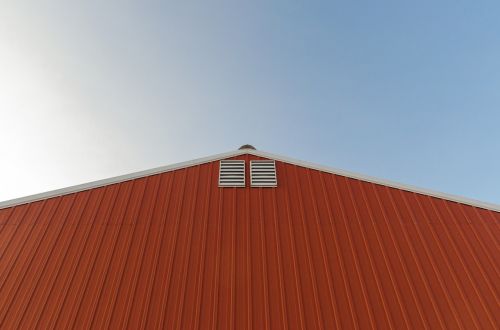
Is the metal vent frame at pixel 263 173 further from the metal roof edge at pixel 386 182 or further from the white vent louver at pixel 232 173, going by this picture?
the metal roof edge at pixel 386 182

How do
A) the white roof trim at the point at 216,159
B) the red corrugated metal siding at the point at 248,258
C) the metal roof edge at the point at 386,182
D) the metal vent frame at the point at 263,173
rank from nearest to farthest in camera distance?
the red corrugated metal siding at the point at 248,258 → the metal roof edge at the point at 386,182 → the white roof trim at the point at 216,159 → the metal vent frame at the point at 263,173

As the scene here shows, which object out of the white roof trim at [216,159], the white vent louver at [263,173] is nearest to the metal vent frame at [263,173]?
the white vent louver at [263,173]

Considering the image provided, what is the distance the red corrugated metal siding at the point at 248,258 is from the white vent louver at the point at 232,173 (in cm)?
25

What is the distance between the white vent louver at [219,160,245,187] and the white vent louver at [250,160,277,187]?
0.91ft

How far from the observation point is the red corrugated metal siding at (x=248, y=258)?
5637 mm

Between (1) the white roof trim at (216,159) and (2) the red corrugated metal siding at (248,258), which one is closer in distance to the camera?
(2) the red corrugated metal siding at (248,258)

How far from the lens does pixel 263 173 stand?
8500mm

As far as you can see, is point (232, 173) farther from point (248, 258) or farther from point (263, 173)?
point (248, 258)

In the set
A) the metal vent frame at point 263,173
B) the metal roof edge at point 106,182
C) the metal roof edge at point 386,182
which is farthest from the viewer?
the metal vent frame at point 263,173

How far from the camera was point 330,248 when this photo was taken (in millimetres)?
6691

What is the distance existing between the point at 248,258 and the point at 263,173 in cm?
268

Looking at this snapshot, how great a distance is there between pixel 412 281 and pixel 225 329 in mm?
3762

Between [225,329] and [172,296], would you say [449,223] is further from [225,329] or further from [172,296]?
[172,296]

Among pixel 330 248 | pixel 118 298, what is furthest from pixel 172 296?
pixel 330 248
